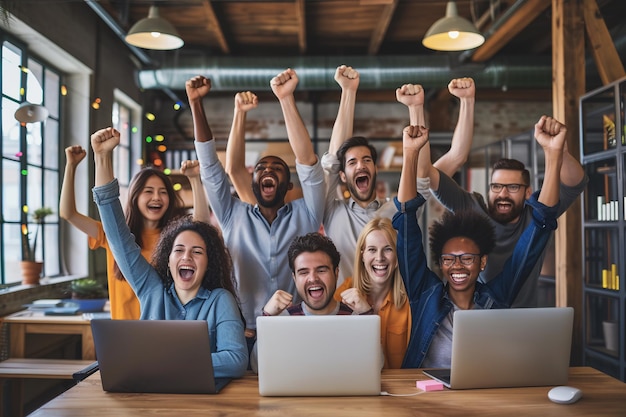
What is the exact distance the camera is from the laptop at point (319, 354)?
1.78 metres

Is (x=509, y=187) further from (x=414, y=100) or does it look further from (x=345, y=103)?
(x=345, y=103)

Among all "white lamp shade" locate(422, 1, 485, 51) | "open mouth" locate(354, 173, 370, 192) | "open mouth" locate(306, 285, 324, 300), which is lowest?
"open mouth" locate(306, 285, 324, 300)

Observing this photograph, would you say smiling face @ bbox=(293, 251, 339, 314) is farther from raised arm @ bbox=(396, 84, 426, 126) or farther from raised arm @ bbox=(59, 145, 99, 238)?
raised arm @ bbox=(59, 145, 99, 238)

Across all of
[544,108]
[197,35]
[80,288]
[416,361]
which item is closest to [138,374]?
[416,361]

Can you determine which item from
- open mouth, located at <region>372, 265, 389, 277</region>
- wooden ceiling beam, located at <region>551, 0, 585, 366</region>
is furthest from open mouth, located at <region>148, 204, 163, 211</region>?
wooden ceiling beam, located at <region>551, 0, 585, 366</region>

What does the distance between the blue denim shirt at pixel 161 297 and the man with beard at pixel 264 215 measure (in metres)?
0.57

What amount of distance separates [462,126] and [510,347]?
1.47m

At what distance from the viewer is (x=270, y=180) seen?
288cm

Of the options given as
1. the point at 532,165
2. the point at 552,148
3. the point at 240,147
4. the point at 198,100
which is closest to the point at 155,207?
the point at 240,147

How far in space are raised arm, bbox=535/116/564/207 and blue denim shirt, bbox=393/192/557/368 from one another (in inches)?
1.8

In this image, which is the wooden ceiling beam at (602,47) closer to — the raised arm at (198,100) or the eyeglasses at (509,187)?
the eyeglasses at (509,187)

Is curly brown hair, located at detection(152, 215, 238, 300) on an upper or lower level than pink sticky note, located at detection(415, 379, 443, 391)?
upper

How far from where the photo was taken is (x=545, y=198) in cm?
241

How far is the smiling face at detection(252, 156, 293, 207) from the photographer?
2.87 meters
